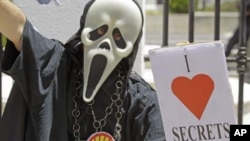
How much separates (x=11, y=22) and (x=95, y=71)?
Result: 0.32 meters

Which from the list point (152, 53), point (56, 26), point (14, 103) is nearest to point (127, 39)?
point (152, 53)

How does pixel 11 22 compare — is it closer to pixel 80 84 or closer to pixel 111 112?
pixel 80 84

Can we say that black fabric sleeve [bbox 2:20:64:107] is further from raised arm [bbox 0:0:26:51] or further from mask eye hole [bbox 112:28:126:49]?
mask eye hole [bbox 112:28:126:49]

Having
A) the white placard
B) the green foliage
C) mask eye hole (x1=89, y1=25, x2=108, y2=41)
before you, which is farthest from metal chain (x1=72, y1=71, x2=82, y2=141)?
the green foliage

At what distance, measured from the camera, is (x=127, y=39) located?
6.56 ft

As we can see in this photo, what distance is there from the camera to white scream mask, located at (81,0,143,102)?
1.97 meters

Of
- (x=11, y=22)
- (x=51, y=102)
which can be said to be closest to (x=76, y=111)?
(x=51, y=102)

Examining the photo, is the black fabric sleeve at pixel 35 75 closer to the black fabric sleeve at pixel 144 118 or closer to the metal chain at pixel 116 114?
the metal chain at pixel 116 114

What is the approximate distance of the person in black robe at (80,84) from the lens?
6.47 ft

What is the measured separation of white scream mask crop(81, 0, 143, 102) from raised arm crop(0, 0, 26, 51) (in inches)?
8.3

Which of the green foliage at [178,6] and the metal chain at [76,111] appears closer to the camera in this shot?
the metal chain at [76,111]

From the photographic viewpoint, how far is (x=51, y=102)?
6.61ft

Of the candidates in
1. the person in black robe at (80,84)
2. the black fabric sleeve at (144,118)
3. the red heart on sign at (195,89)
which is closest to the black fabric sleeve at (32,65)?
the person in black robe at (80,84)

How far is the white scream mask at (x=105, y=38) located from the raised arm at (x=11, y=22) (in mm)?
211
